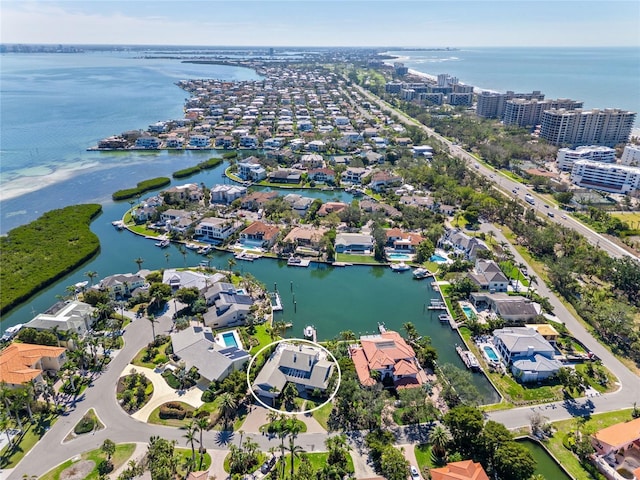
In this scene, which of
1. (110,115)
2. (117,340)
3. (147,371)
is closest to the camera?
(147,371)

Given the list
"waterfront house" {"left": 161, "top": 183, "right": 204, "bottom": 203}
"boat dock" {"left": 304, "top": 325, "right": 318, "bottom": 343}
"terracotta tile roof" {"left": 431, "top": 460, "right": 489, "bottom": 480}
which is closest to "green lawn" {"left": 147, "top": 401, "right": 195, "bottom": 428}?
"boat dock" {"left": 304, "top": 325, "right": 318, "bottom": 343}

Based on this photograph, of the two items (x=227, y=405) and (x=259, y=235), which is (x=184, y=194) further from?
(x=227, y=405)

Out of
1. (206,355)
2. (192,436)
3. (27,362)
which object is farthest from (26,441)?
(206,355)

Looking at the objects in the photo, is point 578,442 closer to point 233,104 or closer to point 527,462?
point 527,462

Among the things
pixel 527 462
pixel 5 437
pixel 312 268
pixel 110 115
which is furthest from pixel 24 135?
pixel 527 462

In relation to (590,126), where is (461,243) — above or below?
below

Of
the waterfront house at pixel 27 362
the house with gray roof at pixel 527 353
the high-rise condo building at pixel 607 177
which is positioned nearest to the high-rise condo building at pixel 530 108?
the high-rise condo building at pixel 607 177

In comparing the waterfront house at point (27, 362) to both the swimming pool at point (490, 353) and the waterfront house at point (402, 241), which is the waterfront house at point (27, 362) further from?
the waterfront house at point (402, 241)
